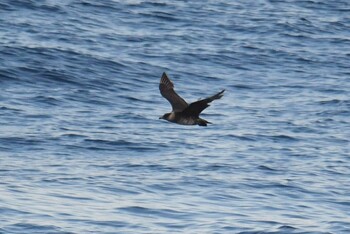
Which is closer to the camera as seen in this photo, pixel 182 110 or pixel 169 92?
pixel 182 110

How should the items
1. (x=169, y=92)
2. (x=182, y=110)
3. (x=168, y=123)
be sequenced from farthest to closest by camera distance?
(x=168, y=123) → (x=169, y=92) → (x=182, y=110)

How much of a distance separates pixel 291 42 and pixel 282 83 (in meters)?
5.16

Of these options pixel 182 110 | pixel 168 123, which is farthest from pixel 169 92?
pixel 168 123

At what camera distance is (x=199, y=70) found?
2817cm

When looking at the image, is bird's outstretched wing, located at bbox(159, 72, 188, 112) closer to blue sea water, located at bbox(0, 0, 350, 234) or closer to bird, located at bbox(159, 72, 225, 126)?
bird, located at bbox(159, 72, 225, 126)

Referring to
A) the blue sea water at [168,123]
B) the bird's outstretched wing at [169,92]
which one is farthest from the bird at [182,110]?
the blue sea water at [168,123]

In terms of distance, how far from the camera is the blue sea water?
675 inches

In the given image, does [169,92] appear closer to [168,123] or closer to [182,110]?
[182,110]

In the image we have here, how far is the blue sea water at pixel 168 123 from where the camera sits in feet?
56.3

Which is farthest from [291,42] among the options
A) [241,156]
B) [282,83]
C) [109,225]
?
[109,225]

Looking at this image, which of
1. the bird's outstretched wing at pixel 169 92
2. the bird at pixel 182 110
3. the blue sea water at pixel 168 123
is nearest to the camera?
the bird at pixel 182 110

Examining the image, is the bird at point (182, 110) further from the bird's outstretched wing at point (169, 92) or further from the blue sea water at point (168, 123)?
the blue sea water at point (168, 123)

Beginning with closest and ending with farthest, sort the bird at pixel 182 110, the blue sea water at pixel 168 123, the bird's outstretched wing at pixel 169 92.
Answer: the bird at pixel 182 110 → the bird's outstretched wing at pixel 169 92 → the blue sea water at pixel 168 123

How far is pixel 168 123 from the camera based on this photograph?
2298 centimetres
